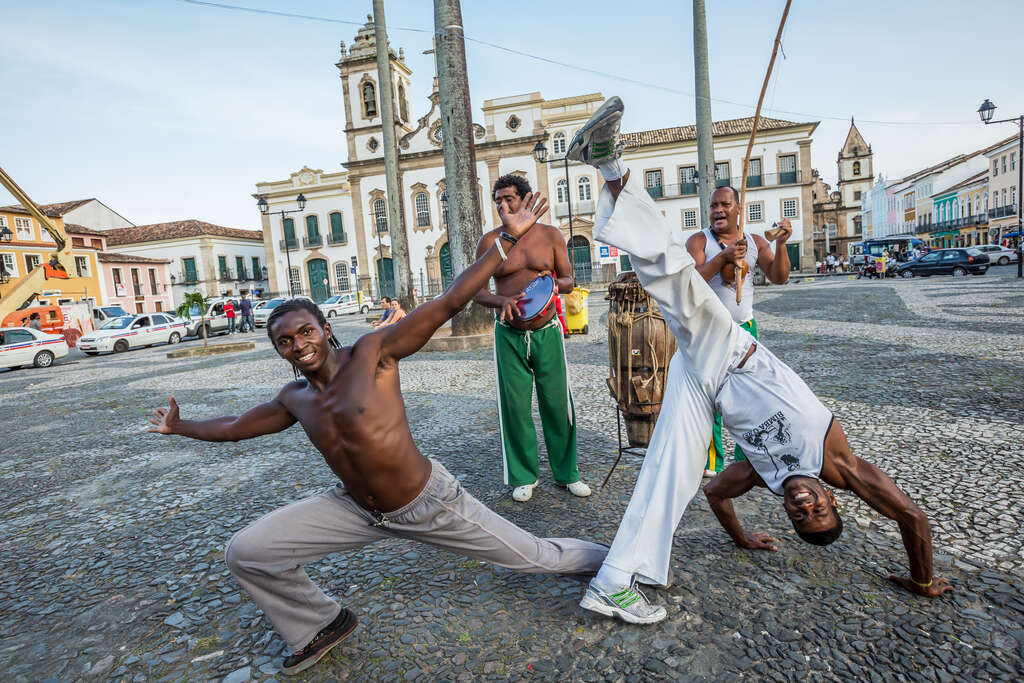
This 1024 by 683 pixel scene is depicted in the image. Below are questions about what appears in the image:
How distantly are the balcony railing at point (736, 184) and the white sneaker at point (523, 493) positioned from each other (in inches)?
1705

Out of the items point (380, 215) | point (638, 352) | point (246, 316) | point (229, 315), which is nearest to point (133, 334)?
point (229, 315)

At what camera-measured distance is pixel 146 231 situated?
5531cm

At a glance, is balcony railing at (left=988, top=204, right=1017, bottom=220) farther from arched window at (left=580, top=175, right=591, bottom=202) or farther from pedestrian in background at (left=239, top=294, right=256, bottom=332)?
pedestrian in background at (left=239, top=294, right=256, bottom=332)

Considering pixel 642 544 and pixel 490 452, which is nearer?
pixel 642 544

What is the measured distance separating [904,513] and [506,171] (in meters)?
43.5

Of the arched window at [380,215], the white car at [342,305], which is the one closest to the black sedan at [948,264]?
the white car at [342,305]

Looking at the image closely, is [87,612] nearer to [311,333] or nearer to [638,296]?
[311,333]

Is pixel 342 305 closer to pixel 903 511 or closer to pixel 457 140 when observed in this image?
pixel 457 140

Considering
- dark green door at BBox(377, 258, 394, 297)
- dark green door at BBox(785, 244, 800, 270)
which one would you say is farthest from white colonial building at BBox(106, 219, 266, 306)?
dark green door at BBox(785, 244, 800, 270)

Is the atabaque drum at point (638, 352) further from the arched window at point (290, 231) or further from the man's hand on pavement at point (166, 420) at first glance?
the arched window at point (290, 231)

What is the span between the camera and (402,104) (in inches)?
1871

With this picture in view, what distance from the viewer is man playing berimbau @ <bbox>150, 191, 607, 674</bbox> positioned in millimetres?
2266

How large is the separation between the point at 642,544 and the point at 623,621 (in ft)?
1.03

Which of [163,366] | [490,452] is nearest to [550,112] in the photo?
[163,366]
